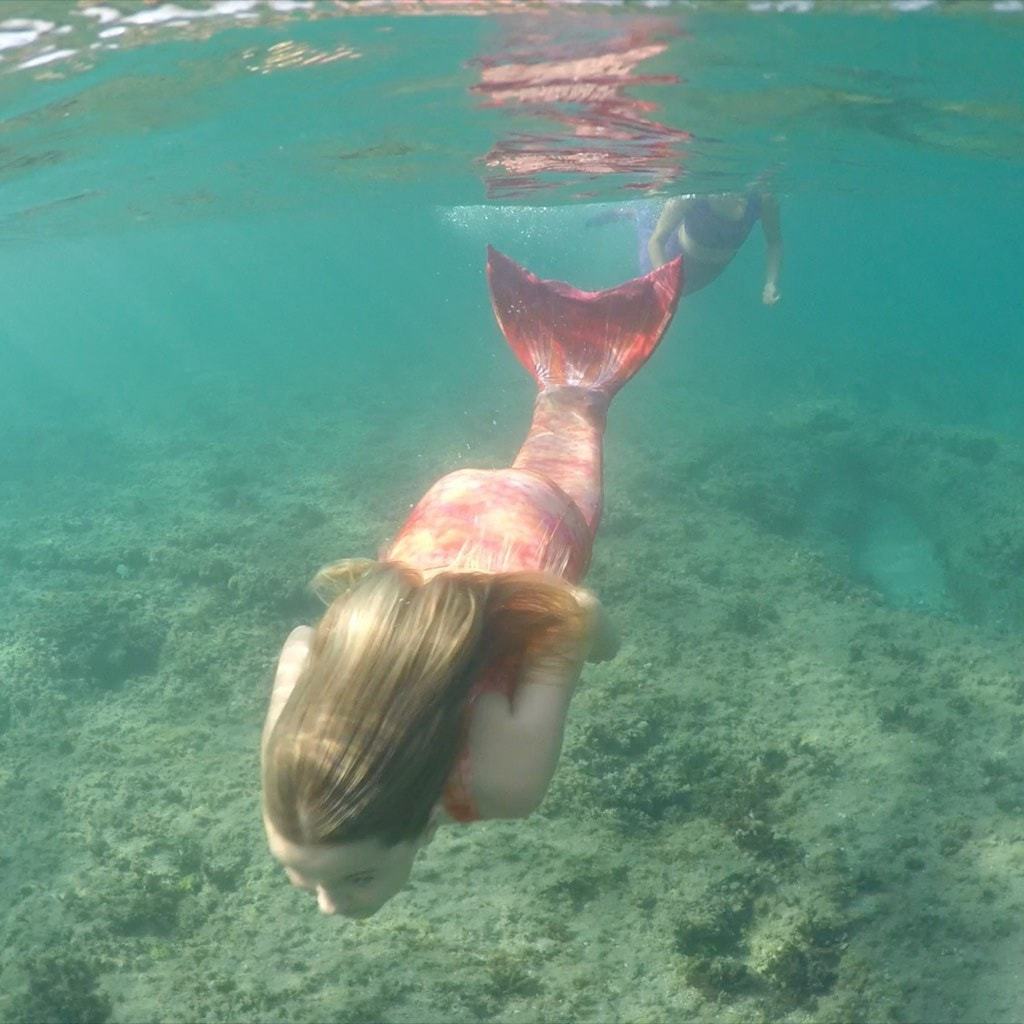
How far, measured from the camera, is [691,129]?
45.8 ft

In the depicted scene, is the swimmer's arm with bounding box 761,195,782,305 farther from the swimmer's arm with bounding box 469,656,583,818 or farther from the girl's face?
the girl's face

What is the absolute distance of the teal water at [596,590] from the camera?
5.78 m

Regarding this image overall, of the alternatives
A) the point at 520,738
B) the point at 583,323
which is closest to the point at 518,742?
the point at 520,738

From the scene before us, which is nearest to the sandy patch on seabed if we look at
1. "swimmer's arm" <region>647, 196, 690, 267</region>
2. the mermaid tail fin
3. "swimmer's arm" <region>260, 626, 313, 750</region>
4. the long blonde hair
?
"swimmer's arm" <region>260, 626, 313, 750</region>

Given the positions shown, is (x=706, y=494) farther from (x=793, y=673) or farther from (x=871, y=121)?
(x=871, y=121)

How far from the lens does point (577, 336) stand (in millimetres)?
6848

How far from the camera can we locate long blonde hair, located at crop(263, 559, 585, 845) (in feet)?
7.47

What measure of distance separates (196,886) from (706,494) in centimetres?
1049

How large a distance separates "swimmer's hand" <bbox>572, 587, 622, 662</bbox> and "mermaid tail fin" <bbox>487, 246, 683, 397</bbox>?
330 centimetres

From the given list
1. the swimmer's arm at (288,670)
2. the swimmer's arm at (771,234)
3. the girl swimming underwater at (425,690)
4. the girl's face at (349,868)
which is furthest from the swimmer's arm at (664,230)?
the girl's face at (349,868)

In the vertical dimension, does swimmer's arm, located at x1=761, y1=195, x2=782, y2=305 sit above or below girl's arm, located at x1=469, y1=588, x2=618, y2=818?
below

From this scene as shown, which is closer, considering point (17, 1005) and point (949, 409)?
point (17, 1005)

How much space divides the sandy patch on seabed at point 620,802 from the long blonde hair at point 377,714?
153 inches

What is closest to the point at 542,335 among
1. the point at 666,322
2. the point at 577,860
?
the point at 666,322
